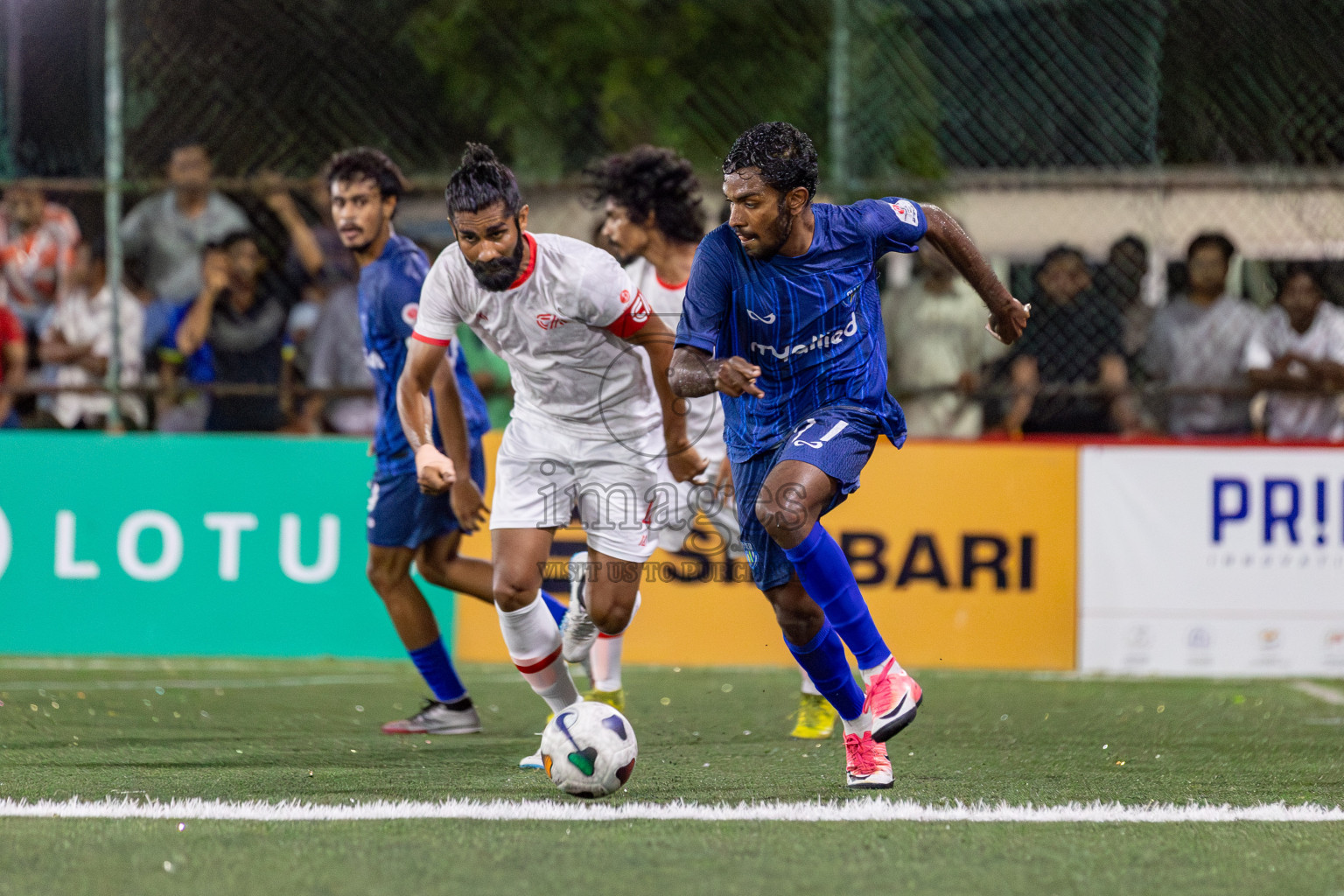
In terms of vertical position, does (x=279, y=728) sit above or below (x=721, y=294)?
below

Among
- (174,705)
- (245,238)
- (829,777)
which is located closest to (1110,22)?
(245,238)

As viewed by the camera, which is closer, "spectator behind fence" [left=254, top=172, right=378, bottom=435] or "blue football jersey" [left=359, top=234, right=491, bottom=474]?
"blue football jersey" [left=359, top=234, right=491, bottom=474]

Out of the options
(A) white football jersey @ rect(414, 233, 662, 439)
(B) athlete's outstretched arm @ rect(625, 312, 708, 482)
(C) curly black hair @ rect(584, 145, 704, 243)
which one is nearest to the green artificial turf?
(B) athlete's outstretched arm @ rect(625, 312, 708, 482)

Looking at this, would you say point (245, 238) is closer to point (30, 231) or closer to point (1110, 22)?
point (30, 231)

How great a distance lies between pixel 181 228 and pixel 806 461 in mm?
5344

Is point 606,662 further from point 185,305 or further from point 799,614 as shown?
point 185,305

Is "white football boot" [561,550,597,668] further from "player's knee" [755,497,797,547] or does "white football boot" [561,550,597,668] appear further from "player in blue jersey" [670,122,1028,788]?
"player's knee" [755,497,797,547]

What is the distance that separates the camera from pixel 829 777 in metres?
4.70

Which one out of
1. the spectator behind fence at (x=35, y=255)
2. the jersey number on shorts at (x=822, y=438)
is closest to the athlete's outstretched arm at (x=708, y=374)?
the jersey number on shorts at (x=822, y=438)

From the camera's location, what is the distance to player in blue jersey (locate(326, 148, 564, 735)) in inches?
223

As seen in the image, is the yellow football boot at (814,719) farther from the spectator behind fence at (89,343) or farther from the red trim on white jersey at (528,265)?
the spectator behind fence at (89,343)

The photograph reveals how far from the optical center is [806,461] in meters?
4.36

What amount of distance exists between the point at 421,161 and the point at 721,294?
4.85 m

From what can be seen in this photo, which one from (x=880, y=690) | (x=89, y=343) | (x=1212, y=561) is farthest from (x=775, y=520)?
(x=89, y=343)
